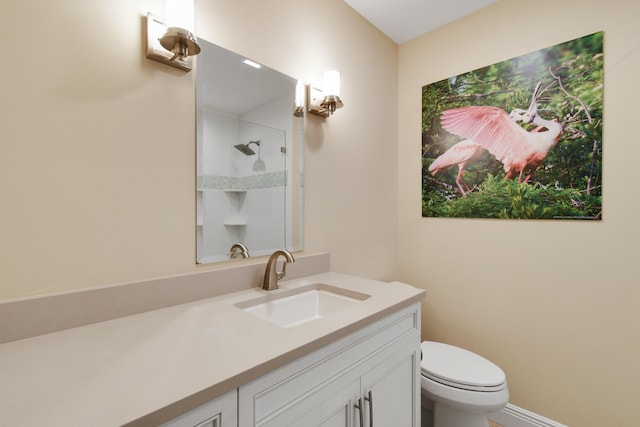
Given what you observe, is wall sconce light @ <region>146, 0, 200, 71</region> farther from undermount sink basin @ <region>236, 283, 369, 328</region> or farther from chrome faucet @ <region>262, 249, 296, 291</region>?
undermount sink basin @ <region>236, 283, 369, 328</region>

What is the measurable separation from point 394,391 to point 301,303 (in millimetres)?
496

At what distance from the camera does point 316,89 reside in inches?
61.8

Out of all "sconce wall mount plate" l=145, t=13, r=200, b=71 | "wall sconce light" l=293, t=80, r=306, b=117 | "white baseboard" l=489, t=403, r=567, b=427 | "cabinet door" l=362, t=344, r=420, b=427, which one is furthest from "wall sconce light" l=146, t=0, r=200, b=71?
"white baseboard" l=489, t=403, r=567, b=427

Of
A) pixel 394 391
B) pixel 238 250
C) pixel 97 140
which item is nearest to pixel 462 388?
pixel 394 391

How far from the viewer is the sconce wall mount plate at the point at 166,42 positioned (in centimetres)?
96

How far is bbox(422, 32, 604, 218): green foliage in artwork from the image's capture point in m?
1.52

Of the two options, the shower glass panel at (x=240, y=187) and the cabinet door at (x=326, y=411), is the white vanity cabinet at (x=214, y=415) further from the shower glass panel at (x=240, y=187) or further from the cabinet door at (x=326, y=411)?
the shower glass panel at (x=240, y=187)

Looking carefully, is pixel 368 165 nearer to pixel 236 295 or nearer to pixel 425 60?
pixel 425 60

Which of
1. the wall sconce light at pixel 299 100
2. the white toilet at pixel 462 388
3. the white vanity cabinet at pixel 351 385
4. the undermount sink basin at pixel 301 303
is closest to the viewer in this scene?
the white vanity cabinet at pixel 351 385

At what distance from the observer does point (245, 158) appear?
1290 millimetres

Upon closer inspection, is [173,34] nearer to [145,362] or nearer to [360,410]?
[145,362]

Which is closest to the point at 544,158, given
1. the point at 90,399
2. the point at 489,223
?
the point at 489,223

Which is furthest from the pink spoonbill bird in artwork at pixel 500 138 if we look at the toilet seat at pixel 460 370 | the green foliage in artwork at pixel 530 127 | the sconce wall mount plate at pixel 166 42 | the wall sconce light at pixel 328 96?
the sconce wall mount plate at pixel 166 42

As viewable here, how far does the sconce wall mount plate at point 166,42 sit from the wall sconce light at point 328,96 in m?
0.68
